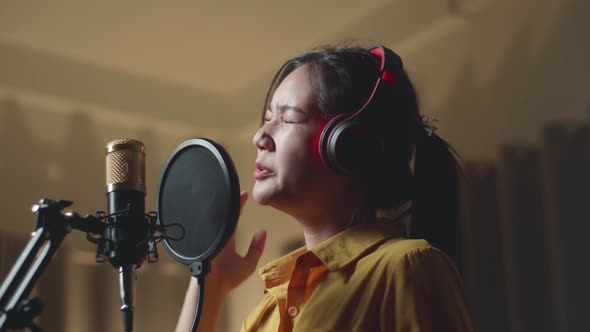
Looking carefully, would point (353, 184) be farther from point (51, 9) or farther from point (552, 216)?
point (51, 9)

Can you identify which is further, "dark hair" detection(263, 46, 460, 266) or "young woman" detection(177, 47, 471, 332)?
"dark hair" detection(263, 46, 460, 266)

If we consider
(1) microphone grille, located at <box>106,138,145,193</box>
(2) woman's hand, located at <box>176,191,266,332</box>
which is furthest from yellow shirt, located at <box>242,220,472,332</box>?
(1) microphone grille, located at <box>106,138,145,193</box>

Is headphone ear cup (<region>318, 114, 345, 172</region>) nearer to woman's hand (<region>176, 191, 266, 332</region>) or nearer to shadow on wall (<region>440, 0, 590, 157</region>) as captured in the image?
woman's hand (<region>176, 191, 266, 332</region>)

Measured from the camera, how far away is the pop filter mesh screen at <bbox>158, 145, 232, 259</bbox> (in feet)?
2.75

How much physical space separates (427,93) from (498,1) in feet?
1.43

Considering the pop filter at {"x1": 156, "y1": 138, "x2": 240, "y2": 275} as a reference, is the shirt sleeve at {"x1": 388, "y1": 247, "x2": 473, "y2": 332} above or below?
below

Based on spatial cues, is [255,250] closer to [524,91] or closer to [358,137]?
[358,137]

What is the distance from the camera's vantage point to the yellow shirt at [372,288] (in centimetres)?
81

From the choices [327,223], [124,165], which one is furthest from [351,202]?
[124,165]

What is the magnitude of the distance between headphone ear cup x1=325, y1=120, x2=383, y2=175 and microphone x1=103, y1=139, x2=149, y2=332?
0.22 metres

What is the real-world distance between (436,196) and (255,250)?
256 millimetres

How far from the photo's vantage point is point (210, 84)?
401cm

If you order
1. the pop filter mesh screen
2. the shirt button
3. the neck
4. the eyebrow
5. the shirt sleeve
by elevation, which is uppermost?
the eyebrow

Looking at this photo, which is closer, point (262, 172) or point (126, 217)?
point (126, 217)
